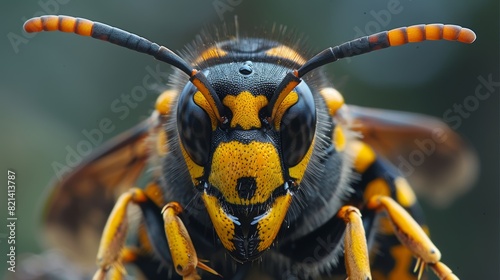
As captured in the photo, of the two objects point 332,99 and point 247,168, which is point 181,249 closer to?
point 247,168

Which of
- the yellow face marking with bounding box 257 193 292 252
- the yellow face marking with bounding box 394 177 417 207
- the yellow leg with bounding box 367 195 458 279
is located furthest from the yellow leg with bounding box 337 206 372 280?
the yellow face marking with bounding box 394 177 417 207

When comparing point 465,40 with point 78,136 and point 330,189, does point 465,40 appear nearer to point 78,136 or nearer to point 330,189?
point 330,189

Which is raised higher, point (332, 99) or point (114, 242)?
point (332, 99)

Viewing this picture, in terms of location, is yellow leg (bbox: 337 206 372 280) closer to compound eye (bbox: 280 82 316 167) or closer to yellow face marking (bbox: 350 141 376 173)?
compound eye (bbox: 280 82 316 167)

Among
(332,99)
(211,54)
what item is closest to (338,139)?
(332,99)

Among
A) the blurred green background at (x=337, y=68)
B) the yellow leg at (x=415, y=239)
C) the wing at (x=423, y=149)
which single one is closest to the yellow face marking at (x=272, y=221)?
the yellow leg at (x=415, y=239)

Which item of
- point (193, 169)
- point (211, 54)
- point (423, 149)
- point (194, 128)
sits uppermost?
point (211, 54)
